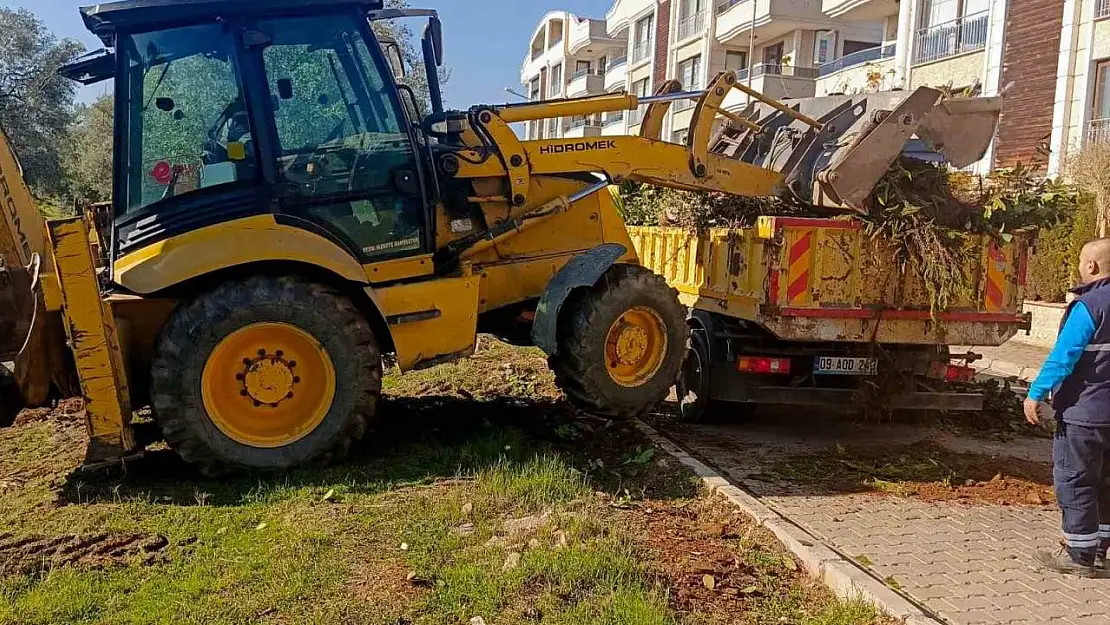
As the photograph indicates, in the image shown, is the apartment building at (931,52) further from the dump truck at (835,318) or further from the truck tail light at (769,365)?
the truck tail light at (769,365)

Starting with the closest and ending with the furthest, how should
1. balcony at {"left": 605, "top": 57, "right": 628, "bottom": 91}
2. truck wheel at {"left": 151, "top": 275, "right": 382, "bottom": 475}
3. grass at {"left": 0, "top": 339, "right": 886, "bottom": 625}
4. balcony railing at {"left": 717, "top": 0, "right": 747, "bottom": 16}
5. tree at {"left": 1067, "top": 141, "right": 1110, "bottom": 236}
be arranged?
grass at {"left": 0, "top": 339, "right": 886, "bottom": 625} → truck wheel at {"left": 151, "top": 275, "right": 382, "bottom": 475} → tree at {"left": 1067, "top": 141, "right": 1110, "bottom": 236} → balcony railing at {"left": 717, "top": 0, "right": 747, "bottom": 16} → balcony at {"left": 605, "top": 57, "right": 628, "bottom": 91}

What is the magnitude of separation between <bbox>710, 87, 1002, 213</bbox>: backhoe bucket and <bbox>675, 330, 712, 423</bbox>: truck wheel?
141 cm

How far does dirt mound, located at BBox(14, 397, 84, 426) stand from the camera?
682 cm

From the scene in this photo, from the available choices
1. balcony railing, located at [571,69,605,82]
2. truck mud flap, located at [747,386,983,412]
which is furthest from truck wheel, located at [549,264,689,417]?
balcony railing, located at [571,69,605,82]

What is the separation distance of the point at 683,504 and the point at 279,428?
249 cm

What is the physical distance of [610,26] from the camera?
149 ft

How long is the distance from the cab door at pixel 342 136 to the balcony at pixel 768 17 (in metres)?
26.7

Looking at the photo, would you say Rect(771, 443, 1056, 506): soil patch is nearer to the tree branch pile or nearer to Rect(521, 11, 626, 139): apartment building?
the tree branch pile

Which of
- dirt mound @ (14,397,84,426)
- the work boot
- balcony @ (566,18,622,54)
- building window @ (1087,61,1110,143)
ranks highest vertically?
balcony @ (566,18,622,54)

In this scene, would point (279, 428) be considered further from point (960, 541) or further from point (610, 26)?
point (610, 26)

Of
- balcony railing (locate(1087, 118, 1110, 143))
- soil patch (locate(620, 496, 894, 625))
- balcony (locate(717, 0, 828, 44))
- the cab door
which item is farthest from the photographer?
balcony (locate(717, 0, 828, 44))

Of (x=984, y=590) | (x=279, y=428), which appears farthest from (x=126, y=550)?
(x=984, y=590)

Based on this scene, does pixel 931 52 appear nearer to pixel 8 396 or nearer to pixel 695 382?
pixel 695 382

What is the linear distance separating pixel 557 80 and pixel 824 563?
55.2 meters
